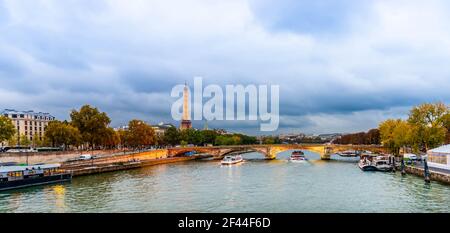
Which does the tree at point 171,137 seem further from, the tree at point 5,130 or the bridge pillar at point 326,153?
the tree at point 5,130

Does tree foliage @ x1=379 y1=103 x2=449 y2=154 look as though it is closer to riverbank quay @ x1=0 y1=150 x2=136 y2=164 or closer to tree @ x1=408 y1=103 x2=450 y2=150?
tree @ x1=408 y1=103 x2=450 y2=150

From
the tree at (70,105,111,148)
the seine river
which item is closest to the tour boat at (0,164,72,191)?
the seine river

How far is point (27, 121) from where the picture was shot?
71.2m

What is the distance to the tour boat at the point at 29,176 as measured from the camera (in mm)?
20625

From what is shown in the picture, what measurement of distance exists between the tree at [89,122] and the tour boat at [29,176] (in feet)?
55.8

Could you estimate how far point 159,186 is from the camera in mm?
22359

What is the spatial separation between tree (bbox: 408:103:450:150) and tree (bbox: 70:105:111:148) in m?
27.7

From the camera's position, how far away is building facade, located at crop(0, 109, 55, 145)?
69250 millimetres

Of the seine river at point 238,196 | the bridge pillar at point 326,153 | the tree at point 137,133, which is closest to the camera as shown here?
the seine river at point 238,196

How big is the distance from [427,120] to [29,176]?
27093 mm

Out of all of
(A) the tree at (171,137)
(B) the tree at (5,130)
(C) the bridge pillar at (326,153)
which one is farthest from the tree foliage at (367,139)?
(B) the tree at (5,130)

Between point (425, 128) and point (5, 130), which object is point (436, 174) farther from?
point (5, 130)

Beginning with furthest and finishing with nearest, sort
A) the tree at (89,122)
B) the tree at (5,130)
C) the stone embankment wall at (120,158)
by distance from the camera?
1. the tree at (89,122)
2. the tree at (5,130)
3. the stone embankment wall at (120,158)
